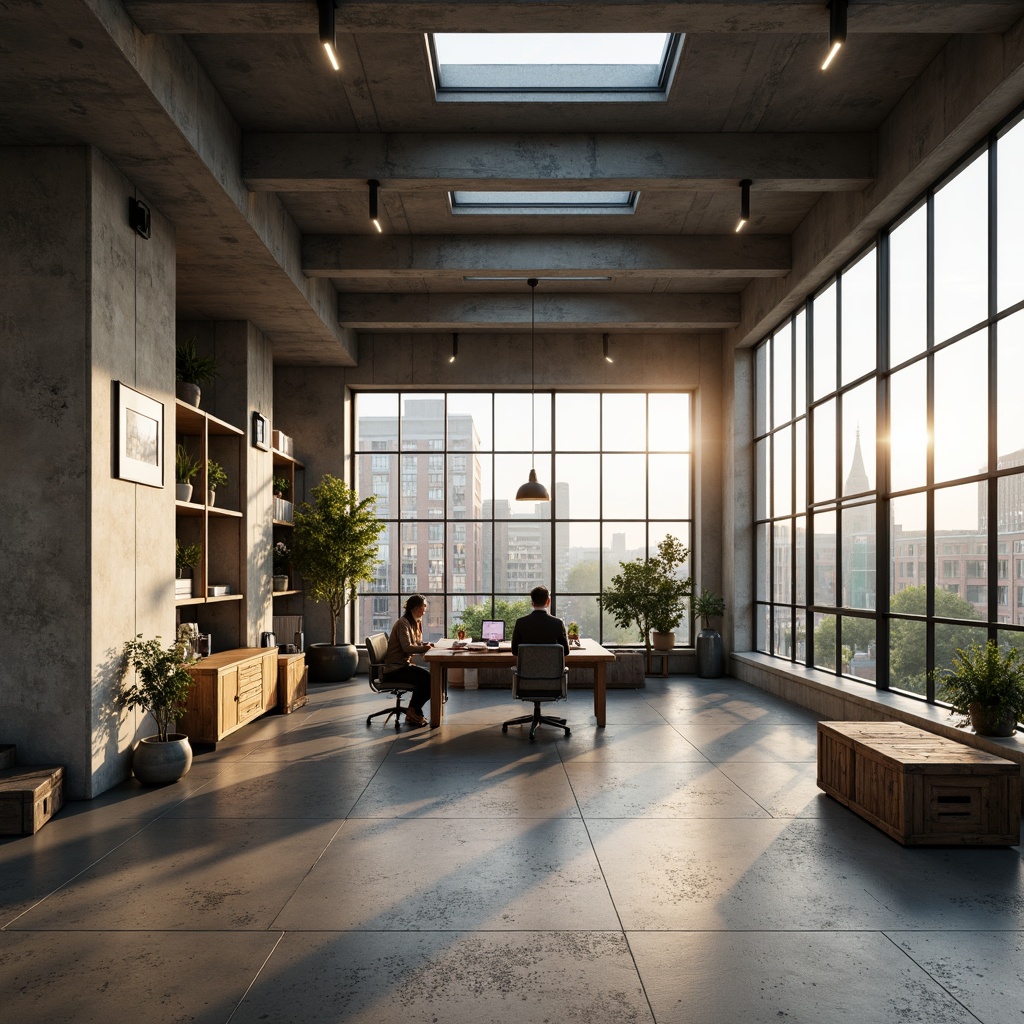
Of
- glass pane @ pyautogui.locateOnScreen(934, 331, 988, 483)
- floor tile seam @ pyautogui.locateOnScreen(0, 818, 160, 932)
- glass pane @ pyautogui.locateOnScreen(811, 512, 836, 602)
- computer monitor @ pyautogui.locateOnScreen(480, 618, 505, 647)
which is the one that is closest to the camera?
floor tile seam @ pyautogui.locateOnScreen(0, 818, 160, 932)

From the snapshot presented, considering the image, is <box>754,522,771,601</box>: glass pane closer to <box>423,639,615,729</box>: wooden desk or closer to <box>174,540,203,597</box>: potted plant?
<box>423,639,615,729</box>: wooden desk

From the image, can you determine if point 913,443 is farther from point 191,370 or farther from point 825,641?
point 191,370

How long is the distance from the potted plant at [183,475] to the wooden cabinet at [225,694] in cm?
146

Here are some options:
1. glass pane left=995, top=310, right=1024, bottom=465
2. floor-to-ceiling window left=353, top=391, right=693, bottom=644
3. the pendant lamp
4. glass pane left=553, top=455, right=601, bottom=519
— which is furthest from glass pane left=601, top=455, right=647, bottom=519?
glass pane left=995, top=310, right=1024, bottom=465

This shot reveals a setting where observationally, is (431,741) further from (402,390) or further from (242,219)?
(402,390)

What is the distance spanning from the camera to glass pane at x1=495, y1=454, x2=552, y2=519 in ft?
41.5

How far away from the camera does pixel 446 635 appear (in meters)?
12.4

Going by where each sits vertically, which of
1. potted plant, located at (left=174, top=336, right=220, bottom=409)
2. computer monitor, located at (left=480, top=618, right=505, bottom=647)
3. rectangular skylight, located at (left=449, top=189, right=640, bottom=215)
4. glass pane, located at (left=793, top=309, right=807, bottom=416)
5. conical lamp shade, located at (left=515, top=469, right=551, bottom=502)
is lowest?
computer monitor, located at (left=480, top=618, right=505, bottom=647)

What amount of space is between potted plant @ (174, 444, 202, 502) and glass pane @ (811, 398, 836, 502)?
6290 mm

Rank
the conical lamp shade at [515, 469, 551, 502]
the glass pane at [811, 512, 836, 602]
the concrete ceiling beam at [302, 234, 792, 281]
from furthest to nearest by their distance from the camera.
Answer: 1. the conical lamp shade at [515, 469, 551, 502]
2. the concrete ceiling beam at [302, 234, 792, 281]
3. the glass pane at [811, 512, 836, 602]

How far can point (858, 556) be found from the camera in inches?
320

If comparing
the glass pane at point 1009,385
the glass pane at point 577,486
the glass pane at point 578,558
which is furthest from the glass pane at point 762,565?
the glass pane at point 1009,385

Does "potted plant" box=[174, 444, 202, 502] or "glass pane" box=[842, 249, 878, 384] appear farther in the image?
"glass pane" box=[842, 249, 878, 384]

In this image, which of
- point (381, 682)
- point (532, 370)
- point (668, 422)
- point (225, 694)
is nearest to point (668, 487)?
point (668, 422)
